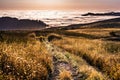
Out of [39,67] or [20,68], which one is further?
[39,67]

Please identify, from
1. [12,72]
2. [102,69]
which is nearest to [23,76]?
[12,72]

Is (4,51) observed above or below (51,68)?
above

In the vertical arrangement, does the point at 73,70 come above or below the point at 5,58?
below

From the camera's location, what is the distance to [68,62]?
17969mm

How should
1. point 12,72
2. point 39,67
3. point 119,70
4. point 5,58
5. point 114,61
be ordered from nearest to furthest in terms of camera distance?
1. point 12,72
2. point 5,58
3. point 39,67
4. point 119,70
5. point 114,61

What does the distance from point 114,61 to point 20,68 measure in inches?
286

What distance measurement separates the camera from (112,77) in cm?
1405

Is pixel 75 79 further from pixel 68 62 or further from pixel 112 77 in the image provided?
pixel 68 62

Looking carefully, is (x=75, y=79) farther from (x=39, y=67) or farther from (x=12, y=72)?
(x=12, y=72)

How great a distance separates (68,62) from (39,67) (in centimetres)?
471

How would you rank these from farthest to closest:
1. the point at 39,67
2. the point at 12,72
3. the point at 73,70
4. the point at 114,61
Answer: the point at 114,61 → the point at 73,70 → the point at 39,67 → the point at 12,72

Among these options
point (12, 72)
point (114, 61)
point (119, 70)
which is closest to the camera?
point (12, 72)

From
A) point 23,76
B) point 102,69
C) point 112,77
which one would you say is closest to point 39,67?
point 23,76

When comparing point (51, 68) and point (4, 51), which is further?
point (51, 68)
